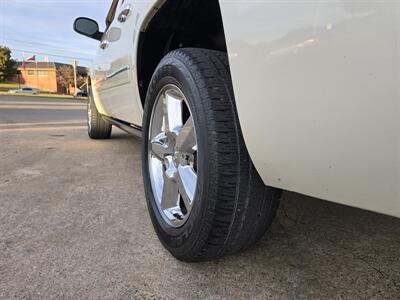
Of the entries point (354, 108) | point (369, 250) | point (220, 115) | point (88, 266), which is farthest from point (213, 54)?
point (369, 250)

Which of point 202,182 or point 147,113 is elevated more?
point 147,113

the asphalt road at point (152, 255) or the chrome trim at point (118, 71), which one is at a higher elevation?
the chrome trim at point (118, 71)

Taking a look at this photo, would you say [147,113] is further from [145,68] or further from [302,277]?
[302,277]

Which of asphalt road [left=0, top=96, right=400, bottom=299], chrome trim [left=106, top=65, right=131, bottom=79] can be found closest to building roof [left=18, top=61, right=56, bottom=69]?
chrome trim [left=106, top=65, right=131, bottom=79]

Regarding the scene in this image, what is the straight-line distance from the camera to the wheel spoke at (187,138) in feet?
5.18

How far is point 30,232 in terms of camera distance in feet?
6.18

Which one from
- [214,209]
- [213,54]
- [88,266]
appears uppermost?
[213,54]

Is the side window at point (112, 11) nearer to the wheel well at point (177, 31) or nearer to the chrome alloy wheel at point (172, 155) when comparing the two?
the wheel well at point (177, 31)

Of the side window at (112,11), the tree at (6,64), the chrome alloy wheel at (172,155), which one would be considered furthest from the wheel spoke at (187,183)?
the tree at (6,64)

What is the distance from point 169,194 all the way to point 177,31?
1.03 metres

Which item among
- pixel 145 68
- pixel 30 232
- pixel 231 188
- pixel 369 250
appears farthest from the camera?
pixel 145 68

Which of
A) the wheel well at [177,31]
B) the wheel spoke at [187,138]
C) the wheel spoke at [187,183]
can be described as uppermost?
the wheel well at [177,31]

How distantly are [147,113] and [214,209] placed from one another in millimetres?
838

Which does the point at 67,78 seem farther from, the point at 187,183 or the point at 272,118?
the point at 272,118
